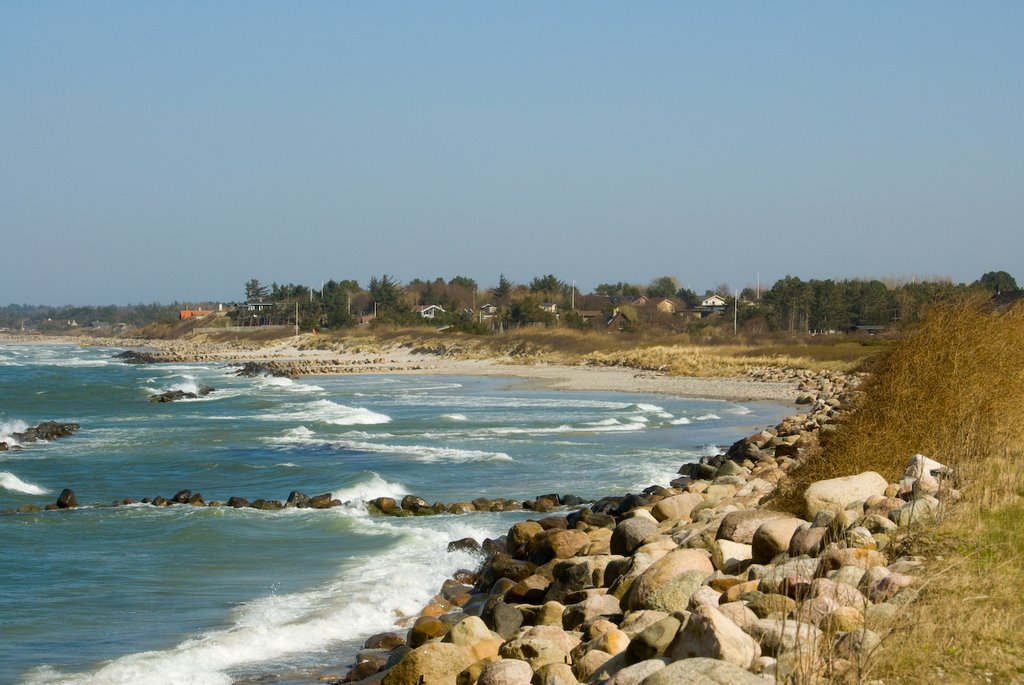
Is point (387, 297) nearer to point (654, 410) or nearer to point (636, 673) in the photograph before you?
point (654, 410)

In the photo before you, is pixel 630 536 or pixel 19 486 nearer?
pixel 630 536

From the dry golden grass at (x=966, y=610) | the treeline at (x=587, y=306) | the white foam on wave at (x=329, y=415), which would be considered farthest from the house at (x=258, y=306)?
the dry golden grass at (x=966, y=610)

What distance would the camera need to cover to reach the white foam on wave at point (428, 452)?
83.6 ft

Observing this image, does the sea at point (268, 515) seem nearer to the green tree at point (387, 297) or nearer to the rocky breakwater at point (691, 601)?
the rocky breakwater at point (691, 601)

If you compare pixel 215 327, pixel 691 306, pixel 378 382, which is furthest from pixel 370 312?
pixel 378 382

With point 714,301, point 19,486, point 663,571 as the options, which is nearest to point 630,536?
point 663,571

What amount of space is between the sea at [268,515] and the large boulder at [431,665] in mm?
1871

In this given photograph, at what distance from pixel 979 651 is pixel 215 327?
497 ft

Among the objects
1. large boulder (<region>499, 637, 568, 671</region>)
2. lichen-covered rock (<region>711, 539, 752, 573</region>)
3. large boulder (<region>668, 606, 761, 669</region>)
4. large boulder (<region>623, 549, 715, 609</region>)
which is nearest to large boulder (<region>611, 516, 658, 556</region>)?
lichen-covered rock (<region>711, 539, 752, 573</region>)

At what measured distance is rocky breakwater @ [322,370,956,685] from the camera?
19.1 feet

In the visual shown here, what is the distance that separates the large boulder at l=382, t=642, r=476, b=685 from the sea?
1.87 m

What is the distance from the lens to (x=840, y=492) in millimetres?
9859

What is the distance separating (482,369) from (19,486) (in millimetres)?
49809

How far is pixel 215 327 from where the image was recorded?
151 m
